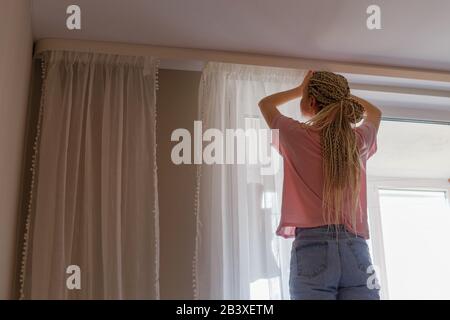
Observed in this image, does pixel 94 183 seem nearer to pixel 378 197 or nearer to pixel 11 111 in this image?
pixel 11 111

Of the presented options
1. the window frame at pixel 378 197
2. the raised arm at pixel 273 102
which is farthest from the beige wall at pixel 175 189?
the window frame at pixel 378 197

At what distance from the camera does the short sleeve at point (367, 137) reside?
1577mm

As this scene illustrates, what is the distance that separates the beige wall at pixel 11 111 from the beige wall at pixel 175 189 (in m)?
0.49

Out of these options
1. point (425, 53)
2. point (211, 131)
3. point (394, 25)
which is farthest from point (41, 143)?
point (425, 53)

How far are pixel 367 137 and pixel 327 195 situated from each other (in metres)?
0.31

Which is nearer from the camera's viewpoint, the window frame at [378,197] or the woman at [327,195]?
the woman at [327,195]

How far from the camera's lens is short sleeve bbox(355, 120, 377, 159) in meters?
1.58

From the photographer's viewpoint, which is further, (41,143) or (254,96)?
(254,96)

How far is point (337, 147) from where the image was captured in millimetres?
1445

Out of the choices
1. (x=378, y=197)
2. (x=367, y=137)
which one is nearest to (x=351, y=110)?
(x=367, y=137)

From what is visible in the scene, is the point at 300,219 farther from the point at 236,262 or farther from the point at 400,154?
the point at 400,154

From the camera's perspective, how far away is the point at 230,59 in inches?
75.6

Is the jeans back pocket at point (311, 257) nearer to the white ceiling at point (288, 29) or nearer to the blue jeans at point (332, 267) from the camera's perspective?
the blue jeans at point (332, 267)
